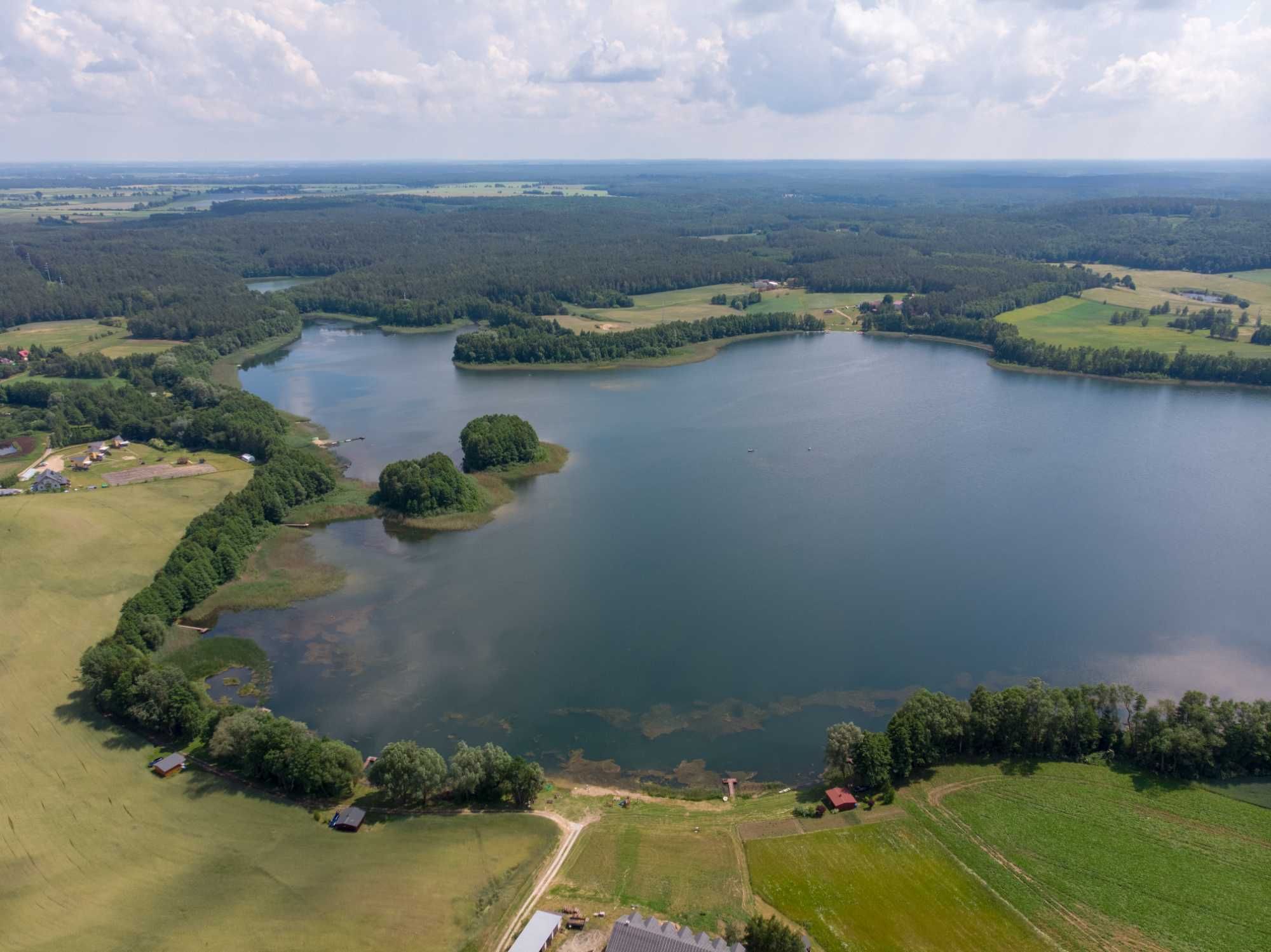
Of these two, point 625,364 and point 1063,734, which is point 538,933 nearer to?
point 1063,734

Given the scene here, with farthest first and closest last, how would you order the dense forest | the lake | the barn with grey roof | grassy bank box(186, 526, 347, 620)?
grassy bank box(186, 526, 347, 620), the lake, the dense forest, the barn with grey roof

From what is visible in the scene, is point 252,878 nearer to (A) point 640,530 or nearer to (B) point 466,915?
(B) point 466,915

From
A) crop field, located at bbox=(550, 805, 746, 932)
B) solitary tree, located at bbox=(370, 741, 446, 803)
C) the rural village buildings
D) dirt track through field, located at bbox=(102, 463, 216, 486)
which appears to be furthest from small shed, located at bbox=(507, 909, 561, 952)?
the rural village buildings

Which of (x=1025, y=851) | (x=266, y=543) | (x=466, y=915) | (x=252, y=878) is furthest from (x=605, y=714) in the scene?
(x=266, y=543)

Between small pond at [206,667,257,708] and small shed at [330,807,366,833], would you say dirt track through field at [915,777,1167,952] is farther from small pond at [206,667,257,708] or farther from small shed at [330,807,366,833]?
small pond at [206,667,257,708]

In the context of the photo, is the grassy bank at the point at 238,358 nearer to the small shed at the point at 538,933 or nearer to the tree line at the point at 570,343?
the tree line at the point at 570,343

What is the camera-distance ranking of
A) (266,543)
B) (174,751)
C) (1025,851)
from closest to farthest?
(1025,851), (174,751), (266,543)
